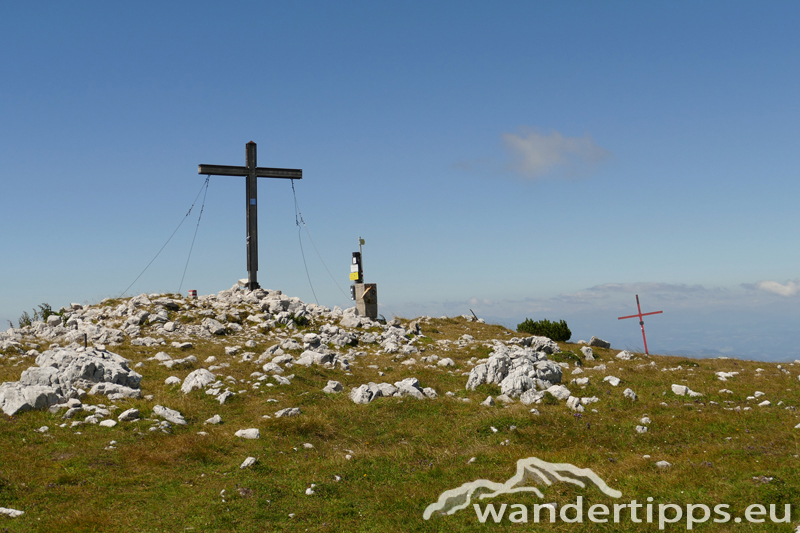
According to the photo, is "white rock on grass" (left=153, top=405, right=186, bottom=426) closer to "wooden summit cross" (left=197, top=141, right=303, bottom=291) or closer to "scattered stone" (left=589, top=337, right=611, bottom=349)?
"wooden summit cross" (left=197, top=141, right=303, bottom=291)

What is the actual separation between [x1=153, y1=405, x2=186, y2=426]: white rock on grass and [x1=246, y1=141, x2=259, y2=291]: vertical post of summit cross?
21.3 metres

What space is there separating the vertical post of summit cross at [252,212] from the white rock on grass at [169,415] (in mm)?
21304

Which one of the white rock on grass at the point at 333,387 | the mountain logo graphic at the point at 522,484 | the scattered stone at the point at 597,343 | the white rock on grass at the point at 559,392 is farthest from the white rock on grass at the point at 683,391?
the scattered stone at the point at 597,343

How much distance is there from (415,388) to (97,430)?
8.97 meters

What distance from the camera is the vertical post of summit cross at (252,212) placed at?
115 ft

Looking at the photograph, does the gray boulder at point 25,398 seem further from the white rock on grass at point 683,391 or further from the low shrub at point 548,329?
the low shrub at point 548,329

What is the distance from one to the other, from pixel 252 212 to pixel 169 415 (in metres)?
22.7

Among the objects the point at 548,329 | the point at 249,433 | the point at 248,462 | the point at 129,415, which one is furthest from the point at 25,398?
the point at 548,329

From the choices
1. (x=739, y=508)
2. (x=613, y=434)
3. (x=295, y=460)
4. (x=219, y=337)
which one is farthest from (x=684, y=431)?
(x=219, y=337)

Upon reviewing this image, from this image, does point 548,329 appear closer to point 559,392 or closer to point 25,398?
point 559,392

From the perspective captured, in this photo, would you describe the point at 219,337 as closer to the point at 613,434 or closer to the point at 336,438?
the point at 336,438

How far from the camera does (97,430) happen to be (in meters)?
12.8

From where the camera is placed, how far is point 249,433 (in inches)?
516

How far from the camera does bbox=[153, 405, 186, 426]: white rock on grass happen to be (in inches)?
546
